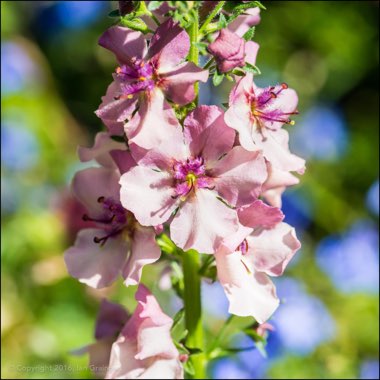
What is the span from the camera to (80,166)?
3178mm

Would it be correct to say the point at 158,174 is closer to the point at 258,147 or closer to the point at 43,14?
the point at 258,147

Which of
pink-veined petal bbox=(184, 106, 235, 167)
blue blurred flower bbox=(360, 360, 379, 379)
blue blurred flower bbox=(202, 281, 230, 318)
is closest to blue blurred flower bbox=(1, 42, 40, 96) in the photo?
blue blurred flower bbox=(202, 281, 230, 318)

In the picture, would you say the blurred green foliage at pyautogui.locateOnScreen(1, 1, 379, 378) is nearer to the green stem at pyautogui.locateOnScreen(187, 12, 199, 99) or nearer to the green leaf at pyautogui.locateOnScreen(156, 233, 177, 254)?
the green leaf at pyautogui.locateOnScreen(156, 233, 177, 254)

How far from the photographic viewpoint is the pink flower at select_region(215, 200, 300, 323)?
3.64 feet

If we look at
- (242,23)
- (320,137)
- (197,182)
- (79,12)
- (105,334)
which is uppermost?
(242,23)

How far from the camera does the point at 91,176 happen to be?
123 centimetres

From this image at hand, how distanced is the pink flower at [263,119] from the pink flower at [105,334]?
1.33 ft

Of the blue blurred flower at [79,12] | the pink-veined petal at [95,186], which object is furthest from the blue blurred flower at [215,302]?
the blue blurred flower at [79,12]

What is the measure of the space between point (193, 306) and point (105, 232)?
0.18 m

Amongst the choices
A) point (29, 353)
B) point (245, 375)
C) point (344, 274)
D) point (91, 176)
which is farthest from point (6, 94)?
point (91, 176)

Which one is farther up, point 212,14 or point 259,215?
point 212,14

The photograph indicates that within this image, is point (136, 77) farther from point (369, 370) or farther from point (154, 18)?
point (369, 370)

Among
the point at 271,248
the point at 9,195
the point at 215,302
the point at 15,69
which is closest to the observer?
the point at 271,248

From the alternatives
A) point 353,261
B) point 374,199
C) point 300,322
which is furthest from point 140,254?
point 374,199
